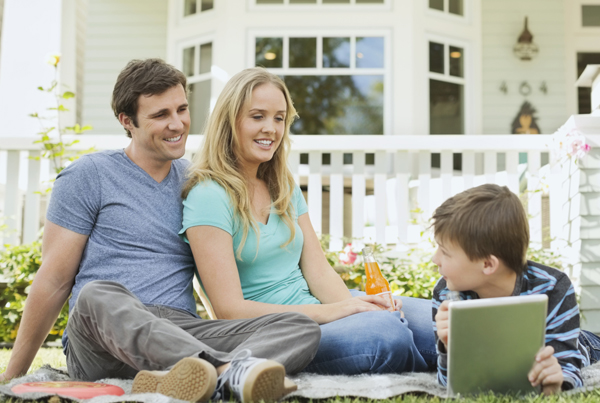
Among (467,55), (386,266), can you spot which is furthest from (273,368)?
(467,55)

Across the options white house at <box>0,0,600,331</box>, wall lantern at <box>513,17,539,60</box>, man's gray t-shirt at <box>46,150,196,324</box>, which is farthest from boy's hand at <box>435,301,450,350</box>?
wall lantern at <box>513,17,539,60</box>

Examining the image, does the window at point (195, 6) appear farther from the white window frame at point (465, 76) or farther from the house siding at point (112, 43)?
the white window frame at point (465, 76)

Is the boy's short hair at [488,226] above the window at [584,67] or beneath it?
beneath

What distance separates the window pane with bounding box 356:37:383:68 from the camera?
7.36 m

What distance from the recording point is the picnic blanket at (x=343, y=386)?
168 centimetres

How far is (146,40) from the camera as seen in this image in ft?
27.9

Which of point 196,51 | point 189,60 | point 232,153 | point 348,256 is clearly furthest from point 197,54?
point 232,153

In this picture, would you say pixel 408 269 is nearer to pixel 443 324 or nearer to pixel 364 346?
pixel 364 346

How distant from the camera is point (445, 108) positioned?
7.78 meters

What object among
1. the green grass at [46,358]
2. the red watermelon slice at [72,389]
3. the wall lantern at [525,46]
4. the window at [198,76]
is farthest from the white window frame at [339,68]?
the red watermelon slice at [72,389]

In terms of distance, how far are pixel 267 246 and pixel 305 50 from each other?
17.9 feet

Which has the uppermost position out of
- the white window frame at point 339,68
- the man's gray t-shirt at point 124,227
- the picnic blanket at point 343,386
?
the white window frame at point 339,68

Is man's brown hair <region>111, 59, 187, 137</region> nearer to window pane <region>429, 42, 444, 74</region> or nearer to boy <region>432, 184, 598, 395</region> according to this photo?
boy <region>432, 184, 598, 395</region>

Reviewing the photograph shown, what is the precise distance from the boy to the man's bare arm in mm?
1261
